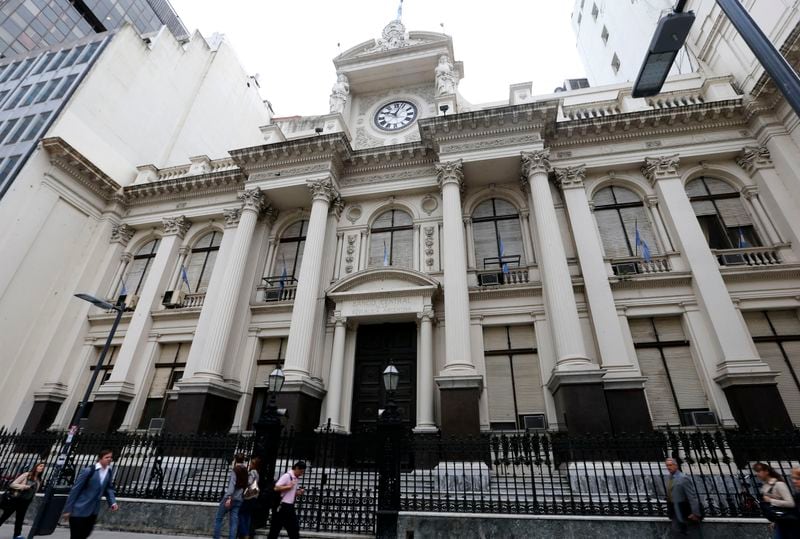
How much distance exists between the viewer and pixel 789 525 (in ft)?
17.1

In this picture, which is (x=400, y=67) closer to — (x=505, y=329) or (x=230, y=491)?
(x=505, y=329)

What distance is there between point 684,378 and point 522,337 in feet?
15.1

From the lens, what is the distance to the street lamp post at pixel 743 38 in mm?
4227

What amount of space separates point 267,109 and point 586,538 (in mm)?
37478

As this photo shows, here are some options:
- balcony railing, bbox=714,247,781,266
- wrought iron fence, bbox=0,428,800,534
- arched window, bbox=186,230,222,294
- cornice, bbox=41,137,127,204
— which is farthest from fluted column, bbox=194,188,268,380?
balcony railing, bbox=714,247,781,266

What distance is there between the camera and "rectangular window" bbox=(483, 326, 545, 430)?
12.2m

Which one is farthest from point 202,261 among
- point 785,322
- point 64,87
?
point 785,322

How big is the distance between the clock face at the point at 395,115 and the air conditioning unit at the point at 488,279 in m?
8.61

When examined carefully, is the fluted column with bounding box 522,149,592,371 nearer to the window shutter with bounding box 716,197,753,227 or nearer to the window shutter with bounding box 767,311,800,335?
the window shutter with bounding box 767,311,800,335

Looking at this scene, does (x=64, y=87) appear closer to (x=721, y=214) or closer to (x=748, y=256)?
(x=721, y=214)

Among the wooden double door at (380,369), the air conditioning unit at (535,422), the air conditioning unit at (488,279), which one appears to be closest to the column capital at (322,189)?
the wooden double door at (380,369)

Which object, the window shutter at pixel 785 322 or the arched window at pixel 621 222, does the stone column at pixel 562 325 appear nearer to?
the arched window at pixel 621 222

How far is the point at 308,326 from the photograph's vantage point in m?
13.4

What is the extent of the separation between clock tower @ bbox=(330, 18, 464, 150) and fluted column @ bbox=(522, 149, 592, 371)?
6.03 m
